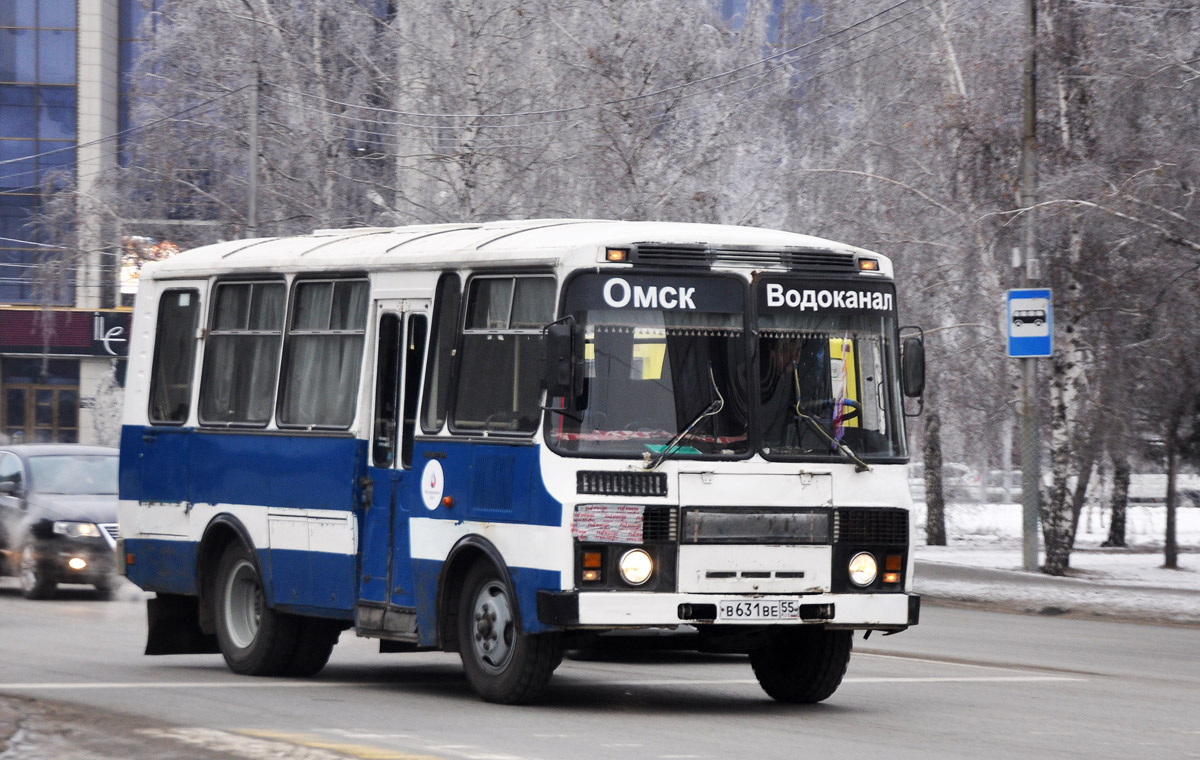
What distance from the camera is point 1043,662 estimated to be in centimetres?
1538

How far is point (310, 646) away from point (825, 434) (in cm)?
423

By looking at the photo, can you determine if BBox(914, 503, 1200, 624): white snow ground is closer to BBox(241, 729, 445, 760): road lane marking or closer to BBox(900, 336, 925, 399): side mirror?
BBox(900, 336, 925, 399): side mirror

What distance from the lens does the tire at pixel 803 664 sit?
1183 cm

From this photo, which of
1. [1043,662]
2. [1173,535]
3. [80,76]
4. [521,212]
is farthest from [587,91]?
[80,76]

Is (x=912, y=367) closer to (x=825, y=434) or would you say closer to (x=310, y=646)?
(x=825, y=434)

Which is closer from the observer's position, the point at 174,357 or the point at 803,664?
the point at 803,664

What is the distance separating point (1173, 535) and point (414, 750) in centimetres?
1898

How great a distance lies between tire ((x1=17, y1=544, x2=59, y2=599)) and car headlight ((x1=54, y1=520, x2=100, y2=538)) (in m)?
0.43

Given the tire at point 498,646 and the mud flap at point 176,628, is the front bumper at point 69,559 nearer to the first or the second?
the mud flap at point 176,628

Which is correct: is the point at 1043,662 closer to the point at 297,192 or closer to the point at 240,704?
the point at 240,704

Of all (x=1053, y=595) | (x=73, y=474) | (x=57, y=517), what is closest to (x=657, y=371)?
(x=57, y=517)

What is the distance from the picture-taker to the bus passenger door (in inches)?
475

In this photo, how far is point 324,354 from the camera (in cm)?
1302

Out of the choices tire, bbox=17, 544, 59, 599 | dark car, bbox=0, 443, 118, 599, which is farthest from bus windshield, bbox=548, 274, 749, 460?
tire, bbox=17, 544, 59, 599
